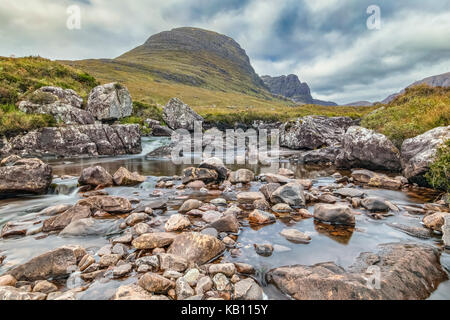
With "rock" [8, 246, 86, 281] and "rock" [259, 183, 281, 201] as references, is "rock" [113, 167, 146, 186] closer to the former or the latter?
"rock" [259, 183, 281, 201]

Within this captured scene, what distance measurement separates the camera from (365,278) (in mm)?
3281

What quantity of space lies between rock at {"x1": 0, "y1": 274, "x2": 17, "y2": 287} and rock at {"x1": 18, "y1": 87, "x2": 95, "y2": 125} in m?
19.8

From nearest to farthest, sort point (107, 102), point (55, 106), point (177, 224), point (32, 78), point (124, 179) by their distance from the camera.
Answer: point (177, 224) < point (124, 179) < point (55, 106) < point (32, 78) < point (107, 102)

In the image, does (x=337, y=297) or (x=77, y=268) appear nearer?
Result: (x=337, y=297)

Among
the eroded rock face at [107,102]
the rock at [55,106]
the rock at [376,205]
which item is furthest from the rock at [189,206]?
the eroded rock face at [107,102]

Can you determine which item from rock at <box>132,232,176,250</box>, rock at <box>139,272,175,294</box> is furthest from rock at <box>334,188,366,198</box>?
rock at <box>139,272,175,294</box>

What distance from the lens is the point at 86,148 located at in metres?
19.0

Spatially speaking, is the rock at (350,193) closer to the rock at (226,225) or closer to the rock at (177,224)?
the rock at (226,225)

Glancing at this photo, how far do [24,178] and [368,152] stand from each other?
17.2m

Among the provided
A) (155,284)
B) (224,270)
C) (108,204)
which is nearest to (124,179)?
(108,204)

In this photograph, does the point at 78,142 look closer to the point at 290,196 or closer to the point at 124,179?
the point at 124,179

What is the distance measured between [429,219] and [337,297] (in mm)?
4519
